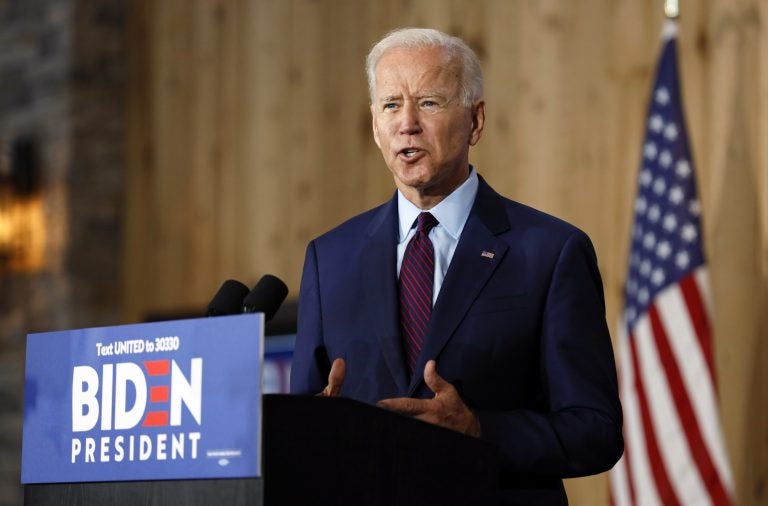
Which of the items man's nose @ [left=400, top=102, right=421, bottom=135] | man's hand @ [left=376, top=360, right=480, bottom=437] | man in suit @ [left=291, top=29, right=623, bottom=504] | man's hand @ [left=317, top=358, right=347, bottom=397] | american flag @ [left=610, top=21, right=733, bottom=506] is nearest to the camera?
man's hand @ [left=376, top=360, right=480, bottom=437]

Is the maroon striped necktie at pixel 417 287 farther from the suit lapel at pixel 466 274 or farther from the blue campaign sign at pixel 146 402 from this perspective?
the blue campaign sign at pixel 146 402

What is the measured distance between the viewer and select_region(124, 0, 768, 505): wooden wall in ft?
12.4

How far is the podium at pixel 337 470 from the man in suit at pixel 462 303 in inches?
3.1

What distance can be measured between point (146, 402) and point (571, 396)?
64cm

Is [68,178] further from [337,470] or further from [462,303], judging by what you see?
[337,470]

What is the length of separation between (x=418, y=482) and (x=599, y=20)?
3.02 meters

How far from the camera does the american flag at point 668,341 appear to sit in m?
3.47

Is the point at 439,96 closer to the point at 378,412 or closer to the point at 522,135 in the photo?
the point at 378,412

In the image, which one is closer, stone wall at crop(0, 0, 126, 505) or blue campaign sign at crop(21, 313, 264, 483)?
blue campaign sign at crop(21, 313, 264, 483)

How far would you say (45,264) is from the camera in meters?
6.29

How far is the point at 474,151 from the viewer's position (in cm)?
475

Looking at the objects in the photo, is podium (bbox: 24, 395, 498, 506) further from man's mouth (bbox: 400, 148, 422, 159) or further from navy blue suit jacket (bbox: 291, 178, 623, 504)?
man's mouth (bbox: 400, 148, 422, 159)

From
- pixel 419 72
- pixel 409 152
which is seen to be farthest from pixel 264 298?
pixel 419 72

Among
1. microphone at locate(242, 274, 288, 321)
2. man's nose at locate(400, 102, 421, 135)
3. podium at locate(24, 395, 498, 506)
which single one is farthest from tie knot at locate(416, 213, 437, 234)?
podium at locate(24, 395, 498, 506)
